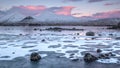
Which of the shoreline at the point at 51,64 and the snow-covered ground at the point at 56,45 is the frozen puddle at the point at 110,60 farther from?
the shoreline at the point at 51,64

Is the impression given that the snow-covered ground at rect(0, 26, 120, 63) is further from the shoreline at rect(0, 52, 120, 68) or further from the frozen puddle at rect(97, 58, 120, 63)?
the shoreline at rect(0, 52, 120, 68)

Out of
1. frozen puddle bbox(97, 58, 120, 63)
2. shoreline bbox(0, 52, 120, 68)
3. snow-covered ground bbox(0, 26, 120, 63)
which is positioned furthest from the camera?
snow-covered ground bbox(0, 26, 120, 63)

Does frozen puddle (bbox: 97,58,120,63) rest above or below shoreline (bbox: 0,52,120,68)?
below

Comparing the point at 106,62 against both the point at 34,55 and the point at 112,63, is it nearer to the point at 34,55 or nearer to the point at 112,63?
the point at 112,63

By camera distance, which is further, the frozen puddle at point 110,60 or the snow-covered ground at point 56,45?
the snow-covered ground at point 56,45

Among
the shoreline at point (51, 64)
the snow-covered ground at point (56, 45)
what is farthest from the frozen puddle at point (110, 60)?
the shoreline at point (51, 64)

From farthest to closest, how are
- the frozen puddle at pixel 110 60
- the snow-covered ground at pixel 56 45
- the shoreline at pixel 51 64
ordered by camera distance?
the snow-covered ground at pixel 56 45 < the frozen puddle at pixel 110 60 < the shoreline at pixel 51 64

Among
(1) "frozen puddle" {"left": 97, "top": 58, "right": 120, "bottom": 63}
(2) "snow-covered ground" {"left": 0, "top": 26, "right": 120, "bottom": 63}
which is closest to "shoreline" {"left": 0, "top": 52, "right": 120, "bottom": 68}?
(1) "frozen puddle" {"left": 97, "top": 58, "right": 120, "bottom": 63}

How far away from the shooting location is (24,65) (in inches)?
1002

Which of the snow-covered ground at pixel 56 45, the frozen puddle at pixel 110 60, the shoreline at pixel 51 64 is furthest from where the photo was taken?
the snow-covered ground at pixel 56 45

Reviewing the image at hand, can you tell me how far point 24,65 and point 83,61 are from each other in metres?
7.16

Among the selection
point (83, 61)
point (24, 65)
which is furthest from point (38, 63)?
point (83, 61)

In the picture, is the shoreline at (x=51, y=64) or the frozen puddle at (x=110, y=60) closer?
the shoreline at (x=51, y=64)

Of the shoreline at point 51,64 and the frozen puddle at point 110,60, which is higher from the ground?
the shoreline at point 51,64
